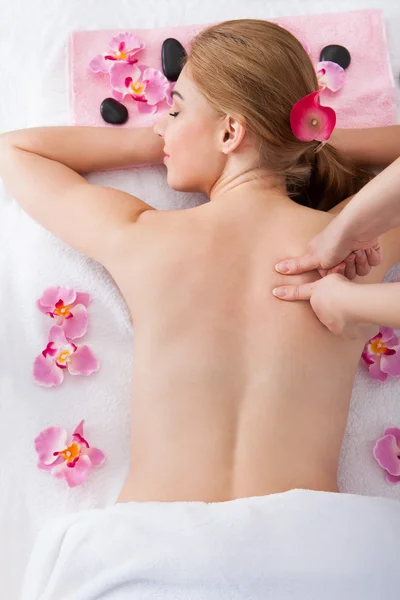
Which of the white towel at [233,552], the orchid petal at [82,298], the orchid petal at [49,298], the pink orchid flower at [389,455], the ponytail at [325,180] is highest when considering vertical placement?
the ponytail at [325,180]

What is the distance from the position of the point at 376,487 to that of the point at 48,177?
922mm

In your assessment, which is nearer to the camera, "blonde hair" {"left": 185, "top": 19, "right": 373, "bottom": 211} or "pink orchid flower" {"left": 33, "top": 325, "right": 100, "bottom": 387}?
"blonde hair" {"left": 185, "top": 19, "right": 373, "bottom": 211}

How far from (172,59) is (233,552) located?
1157 millimetres

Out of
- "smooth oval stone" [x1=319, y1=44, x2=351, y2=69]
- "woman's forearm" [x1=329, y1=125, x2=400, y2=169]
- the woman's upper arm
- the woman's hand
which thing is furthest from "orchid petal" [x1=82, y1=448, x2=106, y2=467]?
"smooth oval stone" [x1=319, y1=44, x2=351, y2=69]

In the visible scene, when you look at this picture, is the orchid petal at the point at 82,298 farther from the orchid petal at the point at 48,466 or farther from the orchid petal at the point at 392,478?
the orchid petal at the point at 392,478

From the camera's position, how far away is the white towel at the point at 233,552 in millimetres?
1286

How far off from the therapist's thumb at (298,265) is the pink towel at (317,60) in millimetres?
571

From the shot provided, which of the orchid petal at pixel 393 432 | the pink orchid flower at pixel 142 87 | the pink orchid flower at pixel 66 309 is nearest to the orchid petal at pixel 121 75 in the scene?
the pink orchid flower at pixel 142 87

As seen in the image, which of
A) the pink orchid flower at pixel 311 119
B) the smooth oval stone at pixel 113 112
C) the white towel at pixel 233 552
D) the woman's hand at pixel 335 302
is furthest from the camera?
the smooth oval stone at pixel 113 112

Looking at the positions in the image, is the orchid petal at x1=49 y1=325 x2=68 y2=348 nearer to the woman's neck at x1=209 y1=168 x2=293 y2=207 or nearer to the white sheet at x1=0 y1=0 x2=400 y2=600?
the white sheet at x1=0 y1=0 x2=400 y2=600

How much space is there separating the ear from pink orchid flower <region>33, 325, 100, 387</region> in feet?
1.64

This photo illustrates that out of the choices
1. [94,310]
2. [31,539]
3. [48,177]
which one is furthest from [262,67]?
[31,539]

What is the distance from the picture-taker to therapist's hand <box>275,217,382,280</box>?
143 centimetres

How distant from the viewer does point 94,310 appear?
1748 millimetres
